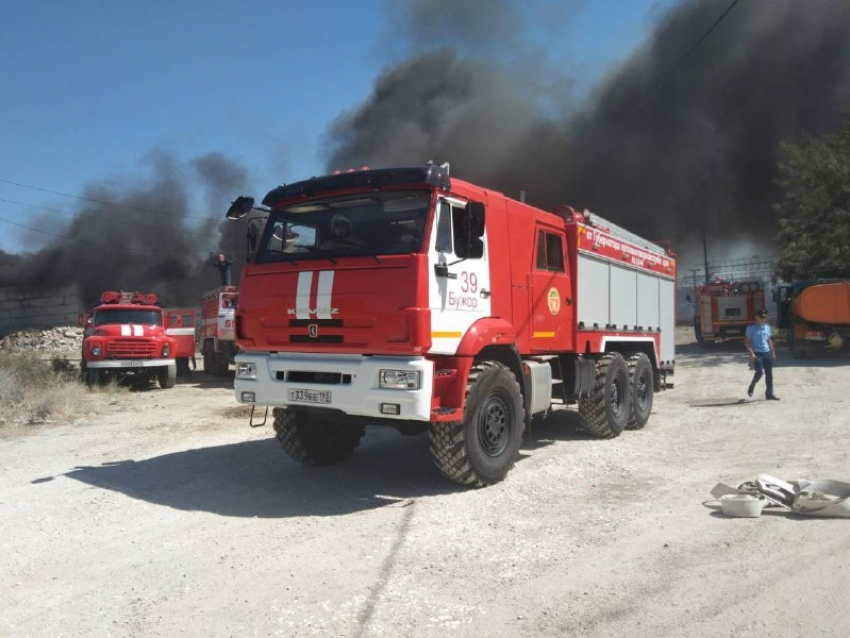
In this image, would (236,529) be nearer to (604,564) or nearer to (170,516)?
(170,516)

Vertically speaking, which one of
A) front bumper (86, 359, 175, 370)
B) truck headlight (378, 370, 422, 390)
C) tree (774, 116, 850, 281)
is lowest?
front bumper (86, 359, 175, 370)

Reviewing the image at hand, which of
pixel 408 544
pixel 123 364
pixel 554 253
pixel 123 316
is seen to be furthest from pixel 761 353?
pixel 123 316

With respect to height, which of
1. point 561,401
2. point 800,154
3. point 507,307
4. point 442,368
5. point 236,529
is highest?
point 800,154

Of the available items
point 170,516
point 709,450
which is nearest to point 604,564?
point 170,516

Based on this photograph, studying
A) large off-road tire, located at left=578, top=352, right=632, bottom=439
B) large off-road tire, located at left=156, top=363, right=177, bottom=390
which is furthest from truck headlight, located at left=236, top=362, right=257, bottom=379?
large off-road tire, located at left=156, top=363, right=177, bottom=390

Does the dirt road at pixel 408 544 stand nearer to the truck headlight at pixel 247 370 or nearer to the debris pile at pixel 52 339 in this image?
the truck headlight at pixel 247 370

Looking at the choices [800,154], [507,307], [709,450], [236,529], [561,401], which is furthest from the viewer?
[800,154]

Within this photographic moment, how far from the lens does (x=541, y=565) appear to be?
13.1 feet

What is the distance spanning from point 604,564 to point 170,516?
3145mm

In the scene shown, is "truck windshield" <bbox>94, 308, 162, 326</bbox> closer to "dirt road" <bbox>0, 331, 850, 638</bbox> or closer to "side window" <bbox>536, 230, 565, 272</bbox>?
"dirt road" <bbox>0, 331, 850, 638</bbox>

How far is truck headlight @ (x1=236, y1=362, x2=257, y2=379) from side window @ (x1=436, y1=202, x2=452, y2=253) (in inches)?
73.4

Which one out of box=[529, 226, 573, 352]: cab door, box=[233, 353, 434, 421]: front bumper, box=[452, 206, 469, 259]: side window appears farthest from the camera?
box=[529, 226, 573, 352]: cab door

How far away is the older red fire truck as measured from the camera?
5.06 meters

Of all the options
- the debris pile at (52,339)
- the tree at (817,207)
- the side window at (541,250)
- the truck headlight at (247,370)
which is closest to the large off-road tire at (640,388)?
the side window at (541,250)
